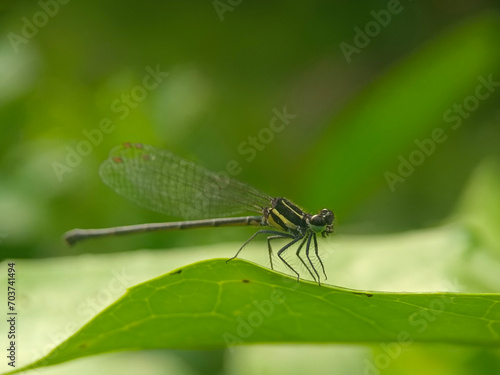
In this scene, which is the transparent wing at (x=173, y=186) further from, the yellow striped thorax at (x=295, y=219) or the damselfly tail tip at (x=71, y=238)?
the damselfly tail tip at (x=71, y=238)

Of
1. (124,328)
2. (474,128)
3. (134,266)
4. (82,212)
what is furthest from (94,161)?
(474,128)

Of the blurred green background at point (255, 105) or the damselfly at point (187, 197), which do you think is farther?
the blurred green background at point (255, 105)

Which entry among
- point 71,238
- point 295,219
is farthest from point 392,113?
point 71,238

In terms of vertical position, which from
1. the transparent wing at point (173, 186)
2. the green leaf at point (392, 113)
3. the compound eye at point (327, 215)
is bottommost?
the transparent wing at point (173, 186)

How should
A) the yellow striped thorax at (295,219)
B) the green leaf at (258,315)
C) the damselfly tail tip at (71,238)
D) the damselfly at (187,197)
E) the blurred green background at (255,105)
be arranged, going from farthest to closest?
the blurred green background at (255,105), the damselfly tail tip at (71,238), the damselfly at (187,197), the yellow striped thorax at (295,219), the green leaf at (258,315)

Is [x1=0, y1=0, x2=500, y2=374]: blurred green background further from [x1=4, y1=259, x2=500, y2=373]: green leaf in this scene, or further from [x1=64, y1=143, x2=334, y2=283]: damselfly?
[x1=4, y1=259, x2=500, y2=373]: green leaf

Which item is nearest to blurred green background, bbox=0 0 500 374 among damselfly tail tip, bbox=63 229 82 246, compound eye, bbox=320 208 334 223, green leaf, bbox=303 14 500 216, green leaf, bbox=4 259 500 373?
green leaf, bbox=303 14 500 216

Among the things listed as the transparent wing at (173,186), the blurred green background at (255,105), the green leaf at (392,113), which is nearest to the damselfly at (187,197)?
the transparent wing at (173,186)
